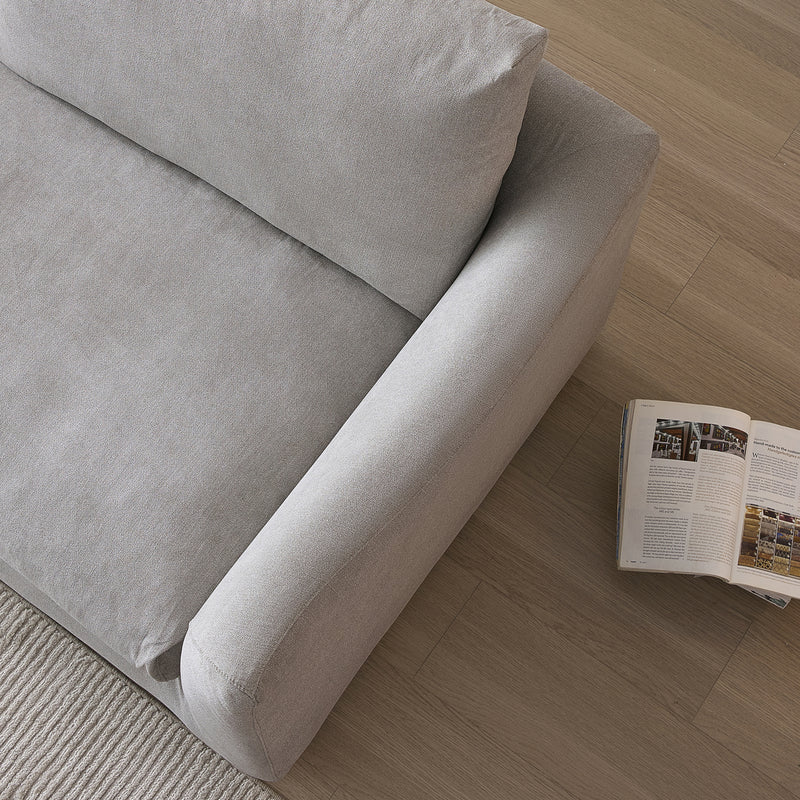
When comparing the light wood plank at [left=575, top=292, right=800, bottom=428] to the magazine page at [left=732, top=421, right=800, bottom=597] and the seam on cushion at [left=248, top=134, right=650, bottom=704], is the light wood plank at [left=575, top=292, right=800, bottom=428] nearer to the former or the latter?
the magazine page at [left=732, top=421, right=800, bottom=597]

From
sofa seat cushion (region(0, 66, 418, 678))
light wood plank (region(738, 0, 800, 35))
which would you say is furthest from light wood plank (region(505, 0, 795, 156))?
sofa seat cushion (region(0, 66, 418, 678))

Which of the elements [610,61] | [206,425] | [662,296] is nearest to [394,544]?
[206,425]

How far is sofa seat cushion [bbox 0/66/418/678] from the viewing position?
115 cm

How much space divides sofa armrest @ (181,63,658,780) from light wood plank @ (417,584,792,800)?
0.97 feet

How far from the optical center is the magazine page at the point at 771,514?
1434 millimetres

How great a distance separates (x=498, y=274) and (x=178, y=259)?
0.50 metres

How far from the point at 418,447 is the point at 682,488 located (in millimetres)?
642

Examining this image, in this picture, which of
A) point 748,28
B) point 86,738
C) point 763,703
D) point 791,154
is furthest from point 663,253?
point 86,738

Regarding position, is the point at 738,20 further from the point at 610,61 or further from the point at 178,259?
the point at 178,259

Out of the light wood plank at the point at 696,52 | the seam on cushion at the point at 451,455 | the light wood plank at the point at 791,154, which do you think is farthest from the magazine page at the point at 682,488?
the light wood plank at the point at 696,52

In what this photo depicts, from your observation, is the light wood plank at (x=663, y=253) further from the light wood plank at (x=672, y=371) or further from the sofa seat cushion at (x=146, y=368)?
the sofa seat cushion at (x=146, y=368)

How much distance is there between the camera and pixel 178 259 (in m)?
1.33

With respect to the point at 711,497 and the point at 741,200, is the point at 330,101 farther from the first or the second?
the point at 741,200

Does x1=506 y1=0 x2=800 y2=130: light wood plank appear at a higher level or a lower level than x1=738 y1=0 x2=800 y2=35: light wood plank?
lower
